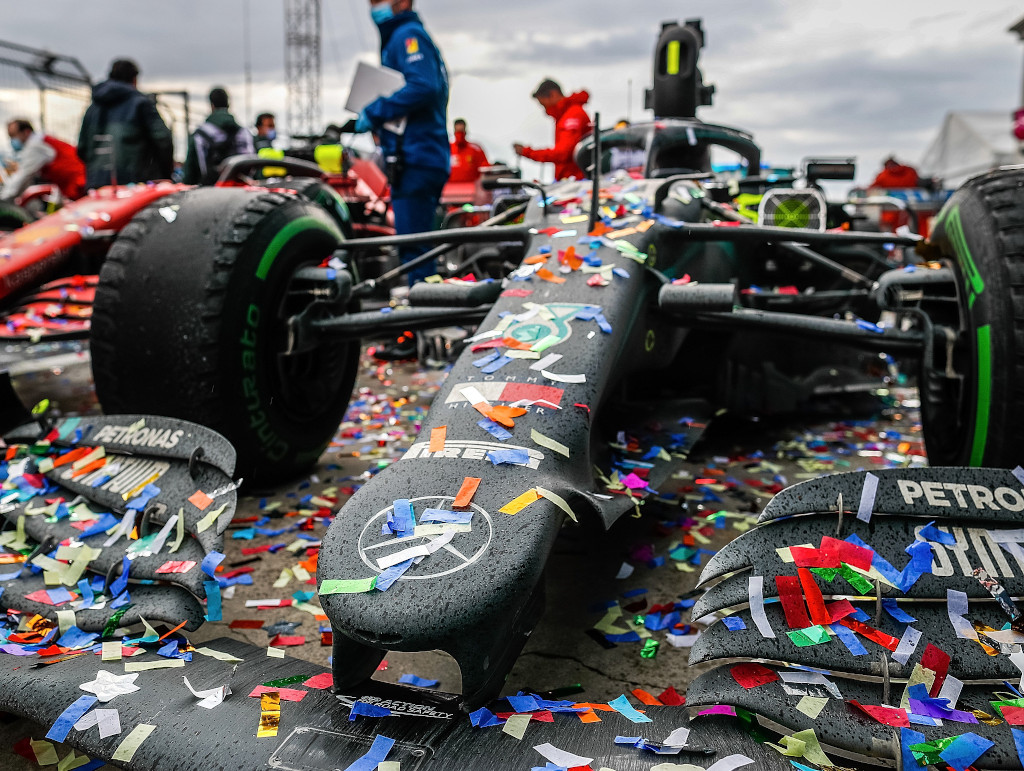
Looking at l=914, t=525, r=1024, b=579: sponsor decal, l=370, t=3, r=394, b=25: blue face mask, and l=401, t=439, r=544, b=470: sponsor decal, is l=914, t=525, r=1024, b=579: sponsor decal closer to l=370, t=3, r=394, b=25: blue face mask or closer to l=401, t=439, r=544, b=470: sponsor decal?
l=401, t=439, r=544, b=470: sponsor decal

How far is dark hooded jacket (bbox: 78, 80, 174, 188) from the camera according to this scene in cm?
689

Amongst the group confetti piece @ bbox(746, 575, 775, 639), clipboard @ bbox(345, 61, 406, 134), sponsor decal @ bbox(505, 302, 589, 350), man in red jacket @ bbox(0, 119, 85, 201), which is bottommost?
confetti piece @ bbox(746, 575, 775, 639)

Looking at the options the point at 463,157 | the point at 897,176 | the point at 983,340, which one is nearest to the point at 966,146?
the point at 897,176

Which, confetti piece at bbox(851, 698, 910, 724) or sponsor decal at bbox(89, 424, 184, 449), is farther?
sponsor decal at bbox(89, 424, 184, 449)

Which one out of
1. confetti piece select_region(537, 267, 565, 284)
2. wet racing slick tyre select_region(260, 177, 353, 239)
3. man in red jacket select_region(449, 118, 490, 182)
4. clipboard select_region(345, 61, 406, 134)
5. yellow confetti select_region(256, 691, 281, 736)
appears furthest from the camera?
man in red jacket select_region(449, 118, 490, 182)

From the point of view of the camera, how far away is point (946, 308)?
2975mm

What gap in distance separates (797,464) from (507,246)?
8.97ft

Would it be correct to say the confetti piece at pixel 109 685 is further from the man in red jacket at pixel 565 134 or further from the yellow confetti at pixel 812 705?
the man in red jacket at pixel 565 134

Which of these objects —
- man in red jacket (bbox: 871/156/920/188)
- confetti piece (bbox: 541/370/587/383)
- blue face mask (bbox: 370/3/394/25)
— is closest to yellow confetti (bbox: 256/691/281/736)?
confetti piece (bbox: 541/370/587/383)

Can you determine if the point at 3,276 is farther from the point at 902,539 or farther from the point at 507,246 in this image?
the point at 902,539

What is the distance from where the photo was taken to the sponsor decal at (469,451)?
193 centimetres

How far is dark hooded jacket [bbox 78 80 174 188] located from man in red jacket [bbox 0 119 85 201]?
5.23 feet

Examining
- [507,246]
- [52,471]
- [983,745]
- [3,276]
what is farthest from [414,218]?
[983,745]

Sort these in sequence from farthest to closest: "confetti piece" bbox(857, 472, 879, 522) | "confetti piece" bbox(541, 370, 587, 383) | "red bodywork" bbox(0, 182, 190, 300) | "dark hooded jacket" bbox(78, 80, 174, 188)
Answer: "dark hooded jacket" bbox(78, 80, 174, 188) < "red bodywork" bbox(0, 182, 190, 300) < "confetti piece" bbox(541, 370, 587, 383) < "confetti piece" bbox(857, 472, 879, 522)
